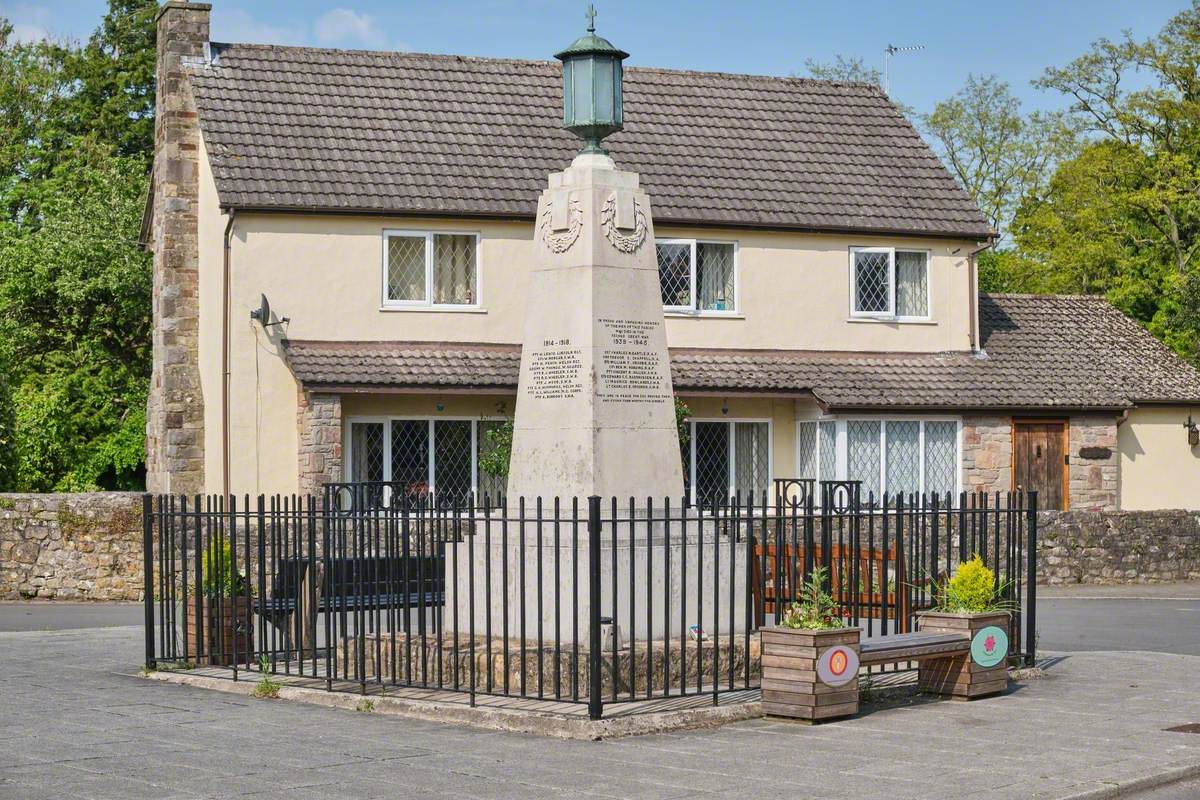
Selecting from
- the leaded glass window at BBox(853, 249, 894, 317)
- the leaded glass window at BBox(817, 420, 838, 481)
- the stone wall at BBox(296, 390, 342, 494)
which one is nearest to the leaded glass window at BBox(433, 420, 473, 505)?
the stone wall at BBox(296, 390, 342, 494)

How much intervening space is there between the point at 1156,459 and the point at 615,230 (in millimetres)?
19675

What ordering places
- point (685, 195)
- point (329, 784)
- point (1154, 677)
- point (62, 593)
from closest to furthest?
point (329, 784), point (1154, 677), point (62, 593), point (685, 195)

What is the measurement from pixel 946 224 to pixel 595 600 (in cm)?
1963

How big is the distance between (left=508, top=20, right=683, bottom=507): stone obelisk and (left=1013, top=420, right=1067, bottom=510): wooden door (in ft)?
54.6

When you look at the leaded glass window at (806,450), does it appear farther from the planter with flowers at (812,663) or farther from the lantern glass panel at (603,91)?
the planter with flowers at (812,663)

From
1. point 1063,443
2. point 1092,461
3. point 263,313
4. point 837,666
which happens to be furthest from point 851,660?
point 1092,461

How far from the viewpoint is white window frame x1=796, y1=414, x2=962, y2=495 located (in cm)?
2802

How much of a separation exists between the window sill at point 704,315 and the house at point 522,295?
0.23 feet

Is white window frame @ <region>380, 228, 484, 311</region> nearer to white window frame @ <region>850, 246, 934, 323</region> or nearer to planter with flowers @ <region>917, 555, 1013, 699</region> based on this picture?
white window frame @ <region>850, 246, 934, 323</region>

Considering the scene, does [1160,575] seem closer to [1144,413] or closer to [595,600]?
[1144,413]

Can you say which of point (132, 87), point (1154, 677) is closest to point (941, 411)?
point (1154, 677)

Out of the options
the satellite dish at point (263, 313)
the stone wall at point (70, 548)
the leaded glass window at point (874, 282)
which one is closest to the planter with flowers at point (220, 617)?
the stone wall at point (70, 548)

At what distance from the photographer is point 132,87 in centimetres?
4728

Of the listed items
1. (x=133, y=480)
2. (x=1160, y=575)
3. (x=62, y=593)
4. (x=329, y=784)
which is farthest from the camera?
(x=133, y=480)
